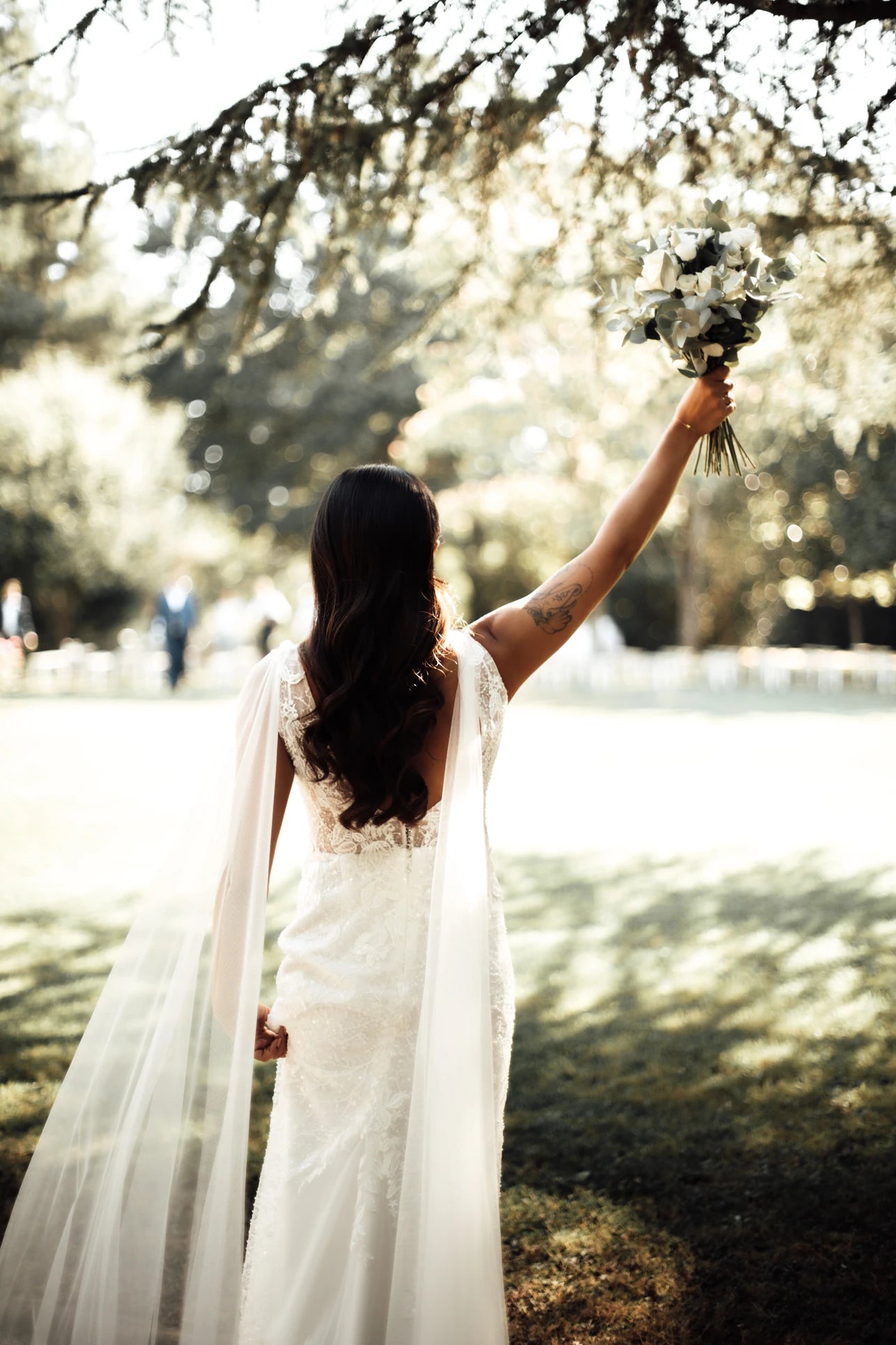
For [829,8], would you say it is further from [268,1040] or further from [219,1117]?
[219,1117]

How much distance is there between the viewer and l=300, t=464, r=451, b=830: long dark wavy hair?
2.18m

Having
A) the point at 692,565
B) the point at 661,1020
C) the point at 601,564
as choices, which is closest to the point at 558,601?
the point at 601,564

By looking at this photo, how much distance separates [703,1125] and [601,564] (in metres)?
2.77

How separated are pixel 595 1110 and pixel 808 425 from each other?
4.97m

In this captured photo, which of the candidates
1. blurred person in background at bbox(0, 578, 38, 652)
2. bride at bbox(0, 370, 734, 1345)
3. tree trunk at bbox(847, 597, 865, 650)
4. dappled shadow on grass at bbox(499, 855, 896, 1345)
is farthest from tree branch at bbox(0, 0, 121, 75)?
tree trunk at bbox(847, 597, 865, 650)

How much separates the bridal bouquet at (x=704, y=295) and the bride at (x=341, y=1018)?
144 mm

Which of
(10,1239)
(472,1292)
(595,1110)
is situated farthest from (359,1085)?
(595,1110)

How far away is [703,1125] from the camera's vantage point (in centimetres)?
423

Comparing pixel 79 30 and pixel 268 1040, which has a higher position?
pixel 79 30

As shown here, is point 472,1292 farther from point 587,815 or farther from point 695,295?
point 587,815

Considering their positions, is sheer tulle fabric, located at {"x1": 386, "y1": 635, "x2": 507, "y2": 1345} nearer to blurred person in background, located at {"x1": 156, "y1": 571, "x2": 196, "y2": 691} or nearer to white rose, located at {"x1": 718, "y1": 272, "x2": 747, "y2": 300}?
white rose, located at {"x1": 718, "y1": 272, "x2": 747, "y2": 300}

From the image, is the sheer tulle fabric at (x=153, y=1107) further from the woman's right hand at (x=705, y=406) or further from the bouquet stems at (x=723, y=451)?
the bouquet stems at (x=723, y=451)

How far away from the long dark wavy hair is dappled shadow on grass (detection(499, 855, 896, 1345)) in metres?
1.85

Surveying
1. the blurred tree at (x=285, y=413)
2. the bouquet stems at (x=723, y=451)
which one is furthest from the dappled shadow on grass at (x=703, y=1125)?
the blurred tree at (x=285, y=413)
